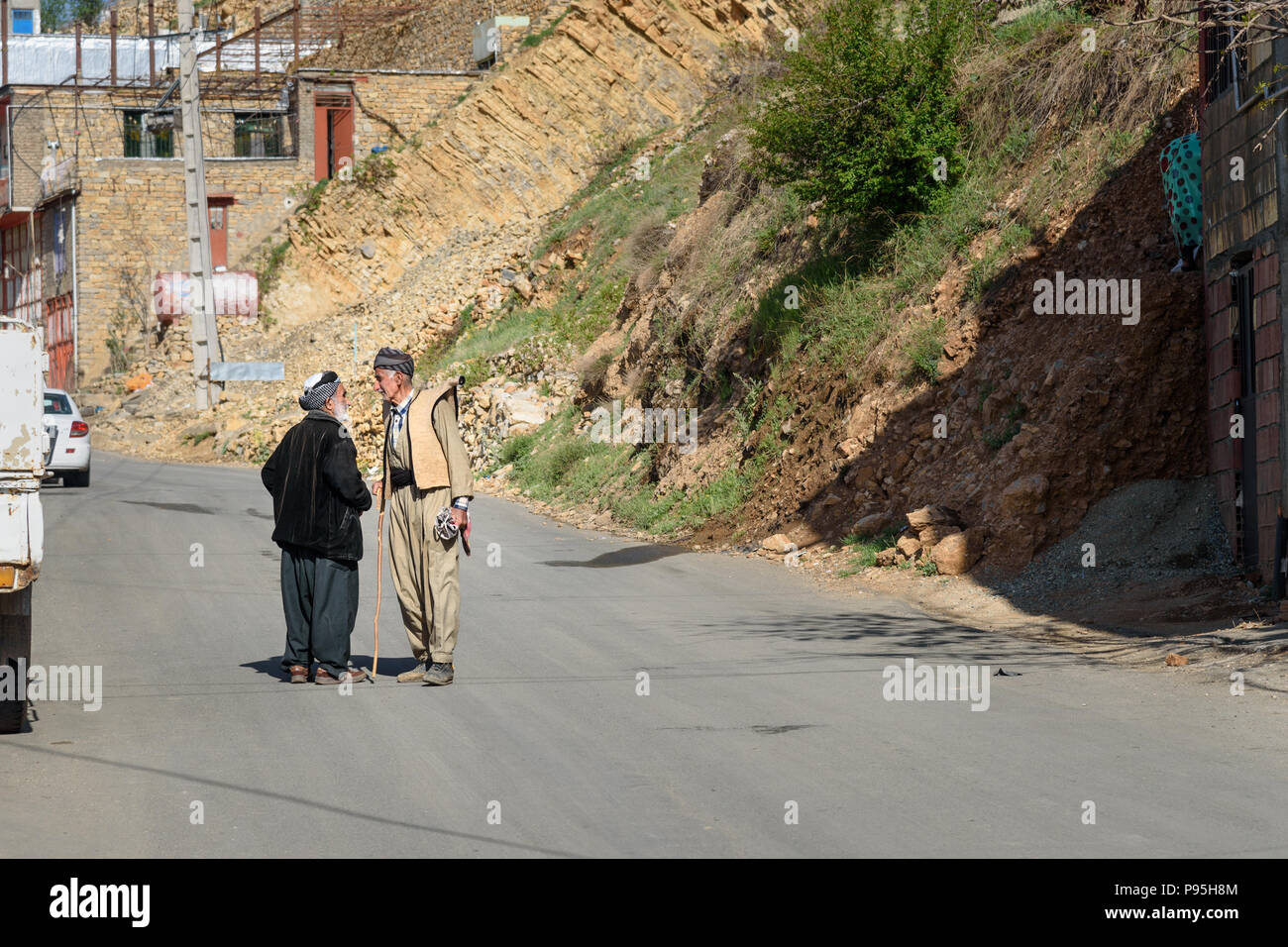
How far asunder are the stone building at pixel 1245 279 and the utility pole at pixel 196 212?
2490cm

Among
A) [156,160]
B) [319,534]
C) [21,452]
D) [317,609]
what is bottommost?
[317,609]

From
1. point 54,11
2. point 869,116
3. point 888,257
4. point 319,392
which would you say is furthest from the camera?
point 54,11

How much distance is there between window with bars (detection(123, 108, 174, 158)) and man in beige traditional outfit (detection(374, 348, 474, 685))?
1634 inches

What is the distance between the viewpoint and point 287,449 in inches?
369

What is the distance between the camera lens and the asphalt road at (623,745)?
19.2ft

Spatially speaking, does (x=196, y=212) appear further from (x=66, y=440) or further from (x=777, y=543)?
(x=777, y=543)

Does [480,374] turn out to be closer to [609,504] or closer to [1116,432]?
[609,504]

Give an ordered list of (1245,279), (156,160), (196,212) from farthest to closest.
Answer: (156,160)
(196,212)
(1245,279)

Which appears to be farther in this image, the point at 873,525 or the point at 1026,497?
the point at 873,525

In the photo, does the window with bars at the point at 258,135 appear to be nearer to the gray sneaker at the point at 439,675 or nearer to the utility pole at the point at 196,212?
the utility pole at the point at 196,212

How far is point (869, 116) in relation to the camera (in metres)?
18.4

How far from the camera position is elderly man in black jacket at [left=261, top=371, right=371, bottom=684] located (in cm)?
923

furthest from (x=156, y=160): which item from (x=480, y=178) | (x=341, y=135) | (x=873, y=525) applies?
(x=873, y=525)

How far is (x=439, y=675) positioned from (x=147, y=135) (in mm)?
42764
